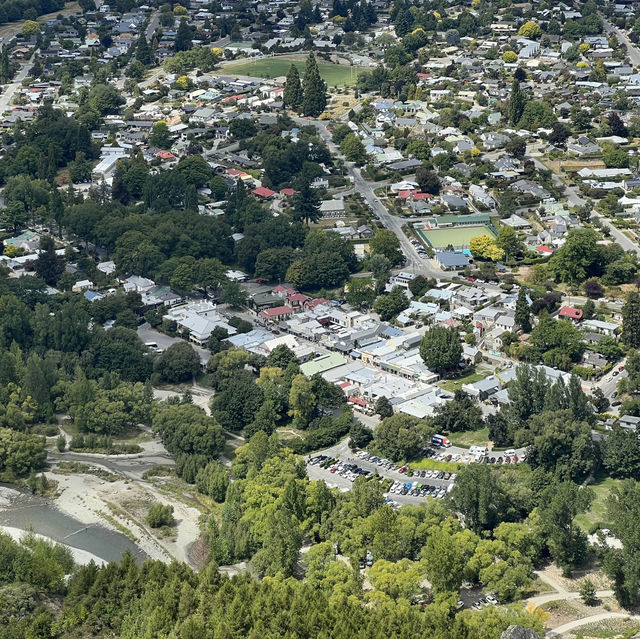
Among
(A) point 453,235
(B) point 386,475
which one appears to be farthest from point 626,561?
(A) point 453,235

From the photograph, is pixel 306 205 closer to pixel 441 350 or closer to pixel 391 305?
pixel 391 305

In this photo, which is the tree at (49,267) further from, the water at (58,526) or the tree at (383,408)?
the tree at (383,408)

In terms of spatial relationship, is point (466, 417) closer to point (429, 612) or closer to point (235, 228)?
point (429, 612)

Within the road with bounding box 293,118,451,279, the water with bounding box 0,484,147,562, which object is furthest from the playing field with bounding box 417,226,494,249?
the water with bounding box 0,484,147,562

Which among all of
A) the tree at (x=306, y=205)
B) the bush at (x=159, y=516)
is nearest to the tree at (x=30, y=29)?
the tree at (x=306, y=205)

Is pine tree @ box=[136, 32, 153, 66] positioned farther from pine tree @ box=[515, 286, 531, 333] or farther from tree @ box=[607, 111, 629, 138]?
pine tree @ box=[515, 286, 531, 333]
